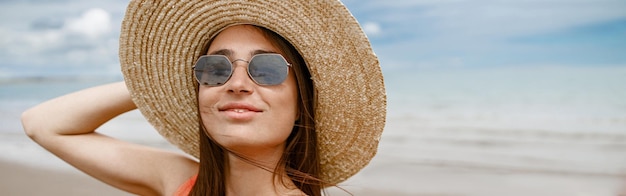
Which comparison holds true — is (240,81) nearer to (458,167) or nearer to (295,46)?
(295,46)

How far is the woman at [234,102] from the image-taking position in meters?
2.30

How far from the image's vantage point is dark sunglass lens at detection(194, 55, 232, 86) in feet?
7.50

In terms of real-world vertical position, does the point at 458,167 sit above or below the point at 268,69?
above

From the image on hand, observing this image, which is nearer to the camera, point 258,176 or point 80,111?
point 258,176

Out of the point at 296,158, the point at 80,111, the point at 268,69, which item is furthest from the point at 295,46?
the point at 80,111

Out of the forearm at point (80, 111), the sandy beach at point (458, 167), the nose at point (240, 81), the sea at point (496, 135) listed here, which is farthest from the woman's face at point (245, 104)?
the sandy beach at point (458, 167)

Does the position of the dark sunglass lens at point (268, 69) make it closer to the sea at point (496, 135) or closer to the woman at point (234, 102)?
the woman at point (234, 102)

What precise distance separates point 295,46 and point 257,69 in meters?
0.17

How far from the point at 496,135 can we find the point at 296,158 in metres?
7.30

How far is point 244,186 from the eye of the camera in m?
2.50

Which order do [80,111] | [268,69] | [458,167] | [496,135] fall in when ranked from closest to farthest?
[268,69] → [80,111] → [458,167] → [496,135]

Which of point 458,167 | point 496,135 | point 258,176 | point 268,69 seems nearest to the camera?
point 268,69

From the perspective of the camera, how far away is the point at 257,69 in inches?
89.2

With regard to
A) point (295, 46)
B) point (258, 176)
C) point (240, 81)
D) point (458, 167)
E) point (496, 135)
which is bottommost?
point (258, 176)
